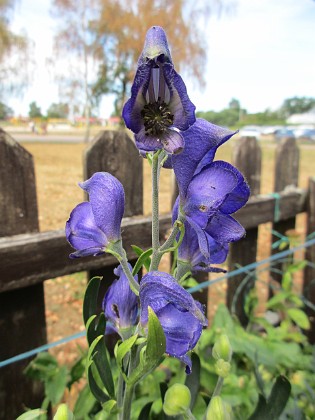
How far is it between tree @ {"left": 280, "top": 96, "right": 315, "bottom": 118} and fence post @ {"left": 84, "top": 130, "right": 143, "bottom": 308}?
175 ft

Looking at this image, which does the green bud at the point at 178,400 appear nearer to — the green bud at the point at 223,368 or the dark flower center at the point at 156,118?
the green bud at the point at 223,368

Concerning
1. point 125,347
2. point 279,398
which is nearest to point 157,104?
point 125,347

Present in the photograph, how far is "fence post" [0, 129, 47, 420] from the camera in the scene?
1019mm

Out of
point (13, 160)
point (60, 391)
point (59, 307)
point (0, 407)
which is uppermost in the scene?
point (13, 160)

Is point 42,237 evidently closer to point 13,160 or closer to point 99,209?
point 13,160

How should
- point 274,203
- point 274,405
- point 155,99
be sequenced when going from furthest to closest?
point 274,203, point 274,405, point 155,99

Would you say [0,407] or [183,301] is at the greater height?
[183,301]

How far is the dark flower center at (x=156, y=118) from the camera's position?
0.43 metres

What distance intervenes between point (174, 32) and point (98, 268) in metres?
22.6

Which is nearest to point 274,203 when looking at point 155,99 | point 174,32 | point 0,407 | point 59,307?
point 0,407

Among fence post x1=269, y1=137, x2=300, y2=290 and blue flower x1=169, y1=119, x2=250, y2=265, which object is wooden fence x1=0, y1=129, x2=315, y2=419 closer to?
blue flower x1=169, y1=119, x2=250, y2=265

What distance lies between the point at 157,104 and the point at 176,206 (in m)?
0.17

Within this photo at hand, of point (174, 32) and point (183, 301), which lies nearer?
point (183, 301)

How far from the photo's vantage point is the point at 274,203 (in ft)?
5.47
